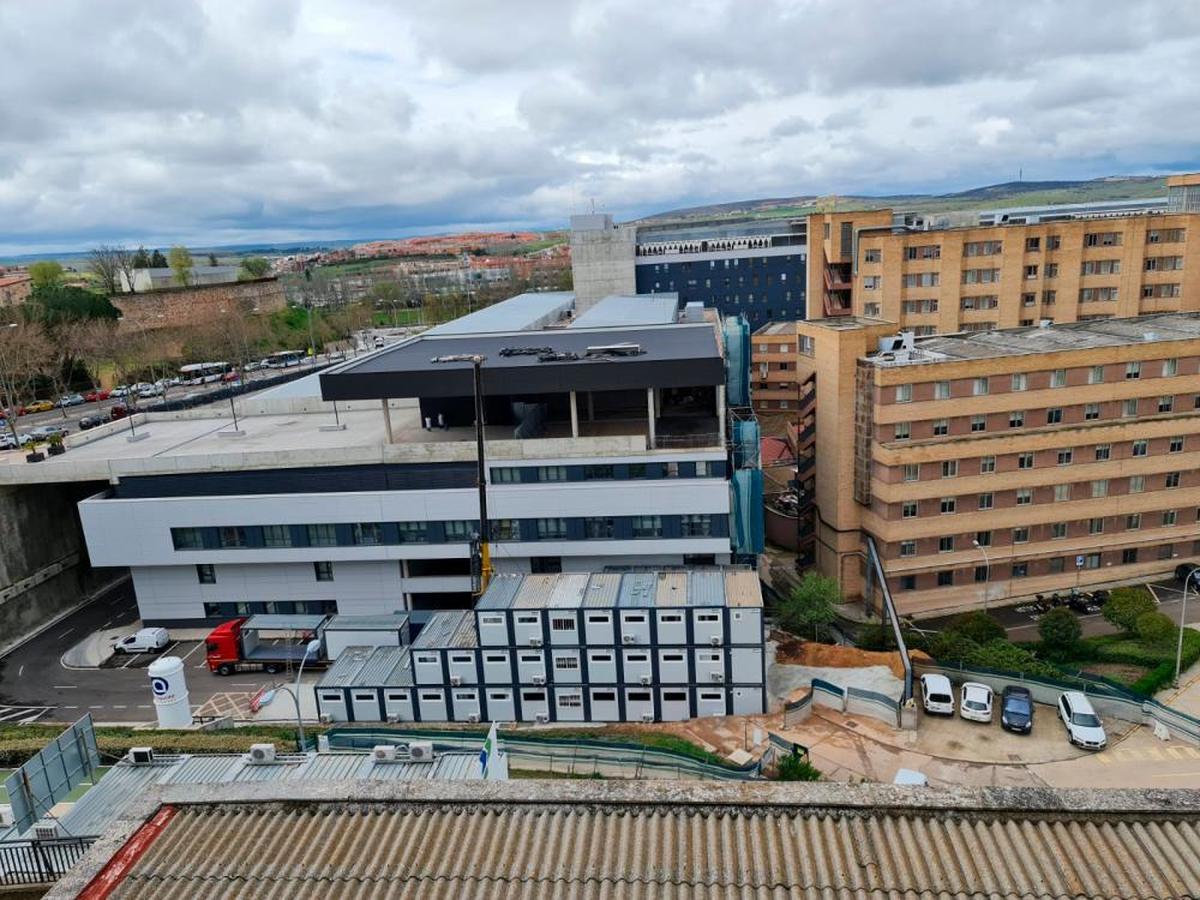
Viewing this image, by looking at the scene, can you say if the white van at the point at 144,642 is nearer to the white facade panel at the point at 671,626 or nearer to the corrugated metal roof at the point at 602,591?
the corrugated metal roof at the point at 602,591

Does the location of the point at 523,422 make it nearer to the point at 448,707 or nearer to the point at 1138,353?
the point at 448,707

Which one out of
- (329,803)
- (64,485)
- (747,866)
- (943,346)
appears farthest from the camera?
(64,485)

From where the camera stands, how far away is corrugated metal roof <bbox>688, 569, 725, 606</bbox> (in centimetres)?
3456

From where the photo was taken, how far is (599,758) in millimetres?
31375

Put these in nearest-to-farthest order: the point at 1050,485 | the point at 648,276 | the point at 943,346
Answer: the point at 1050,485 → the point at 943,346 → the point at 648,276

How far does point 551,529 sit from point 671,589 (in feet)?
31.7

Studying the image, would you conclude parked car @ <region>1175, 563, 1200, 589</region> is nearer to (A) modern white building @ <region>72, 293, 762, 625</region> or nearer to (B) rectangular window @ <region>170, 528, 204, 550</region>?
(A) modern white building @ <region>72, 293, 762, 625</region>

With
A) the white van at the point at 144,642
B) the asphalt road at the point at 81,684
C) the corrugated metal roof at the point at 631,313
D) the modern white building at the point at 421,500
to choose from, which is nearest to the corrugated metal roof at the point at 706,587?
the modern white building at the point at 421,500

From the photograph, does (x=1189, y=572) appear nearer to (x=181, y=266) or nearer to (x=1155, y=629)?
(x=1155, y=629)

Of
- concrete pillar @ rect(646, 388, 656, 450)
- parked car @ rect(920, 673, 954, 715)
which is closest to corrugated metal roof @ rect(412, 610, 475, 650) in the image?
concrete pillar @ rect(646, 388, 656, 450)

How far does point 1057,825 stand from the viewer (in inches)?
430

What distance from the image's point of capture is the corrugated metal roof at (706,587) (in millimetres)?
34562

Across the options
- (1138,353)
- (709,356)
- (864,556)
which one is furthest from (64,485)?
(1138,353)

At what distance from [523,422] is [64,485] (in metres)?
32.6
